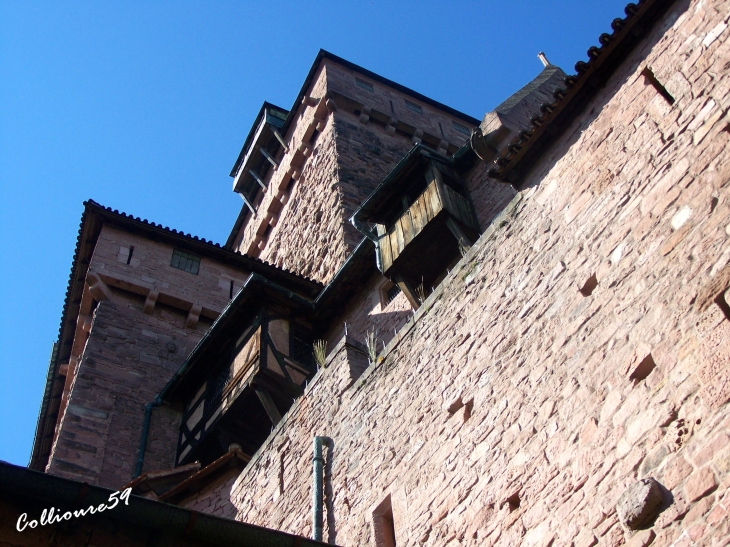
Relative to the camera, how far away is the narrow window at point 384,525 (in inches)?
297

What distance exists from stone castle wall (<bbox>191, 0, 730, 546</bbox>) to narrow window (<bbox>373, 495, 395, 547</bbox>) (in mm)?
149

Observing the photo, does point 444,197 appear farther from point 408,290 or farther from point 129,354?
point 129,354

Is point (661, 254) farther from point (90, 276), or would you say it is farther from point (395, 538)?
point (90, 276)

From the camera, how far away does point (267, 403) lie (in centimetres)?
1291

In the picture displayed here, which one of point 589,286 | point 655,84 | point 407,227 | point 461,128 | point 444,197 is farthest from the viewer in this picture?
point 461,128

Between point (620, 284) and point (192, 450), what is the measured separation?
31.4 ft

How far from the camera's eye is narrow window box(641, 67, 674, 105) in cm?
703

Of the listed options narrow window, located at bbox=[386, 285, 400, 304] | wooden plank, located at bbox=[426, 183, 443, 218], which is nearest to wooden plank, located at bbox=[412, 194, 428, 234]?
wooden plank, located at bbox=[426, 183, 443, 218]

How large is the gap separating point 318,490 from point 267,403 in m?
4.25

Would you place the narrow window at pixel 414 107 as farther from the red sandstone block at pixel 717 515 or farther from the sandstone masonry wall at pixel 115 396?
the red sandstone block at pixel 717 515

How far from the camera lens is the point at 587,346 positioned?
6.45 metres

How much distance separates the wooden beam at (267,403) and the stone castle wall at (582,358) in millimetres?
3401

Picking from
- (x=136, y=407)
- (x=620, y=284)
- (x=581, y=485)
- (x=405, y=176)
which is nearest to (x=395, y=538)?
(x=581, y=485)

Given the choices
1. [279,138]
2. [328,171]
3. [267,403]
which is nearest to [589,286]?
[267,403]
